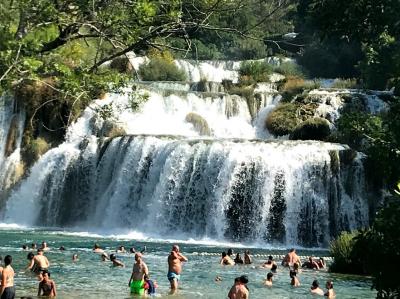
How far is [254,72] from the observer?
53.5 m

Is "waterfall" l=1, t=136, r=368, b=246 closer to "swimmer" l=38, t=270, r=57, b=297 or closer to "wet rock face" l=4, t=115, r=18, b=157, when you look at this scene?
"wet rock face" l=4, t=115, r=18, b=157

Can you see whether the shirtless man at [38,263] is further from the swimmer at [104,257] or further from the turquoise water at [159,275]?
the swimmer at [104,257]

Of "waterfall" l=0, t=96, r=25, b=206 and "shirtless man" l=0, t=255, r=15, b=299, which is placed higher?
"waterfall" l=0, t=96, r=25, b=206

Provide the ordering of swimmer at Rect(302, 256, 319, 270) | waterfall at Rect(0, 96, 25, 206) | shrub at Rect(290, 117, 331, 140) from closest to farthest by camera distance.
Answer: swimmer at Rect(302, 256, 319, 270), shrub at Rect(290, 117, 331, 140), waterfall at Rect(0, 96, 25, 206)

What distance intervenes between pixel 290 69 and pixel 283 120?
16.9m

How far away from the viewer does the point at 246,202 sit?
1350 inches

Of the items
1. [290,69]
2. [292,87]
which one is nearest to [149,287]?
[292,87]

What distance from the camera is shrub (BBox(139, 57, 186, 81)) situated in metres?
55.8

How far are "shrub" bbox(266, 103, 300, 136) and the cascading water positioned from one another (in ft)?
19.1

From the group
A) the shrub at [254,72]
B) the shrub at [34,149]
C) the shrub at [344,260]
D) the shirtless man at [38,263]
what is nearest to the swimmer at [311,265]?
the shrub at [344,260]

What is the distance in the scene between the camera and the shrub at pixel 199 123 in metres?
44.0

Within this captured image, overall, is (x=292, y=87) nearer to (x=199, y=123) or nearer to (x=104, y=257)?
(x=199, y=123)

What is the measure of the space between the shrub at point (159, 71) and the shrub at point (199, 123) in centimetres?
1201

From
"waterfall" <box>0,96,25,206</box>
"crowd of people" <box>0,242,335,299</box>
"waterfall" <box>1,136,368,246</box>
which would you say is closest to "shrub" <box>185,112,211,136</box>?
"waterfall" <box>1,136,368,246</box>
